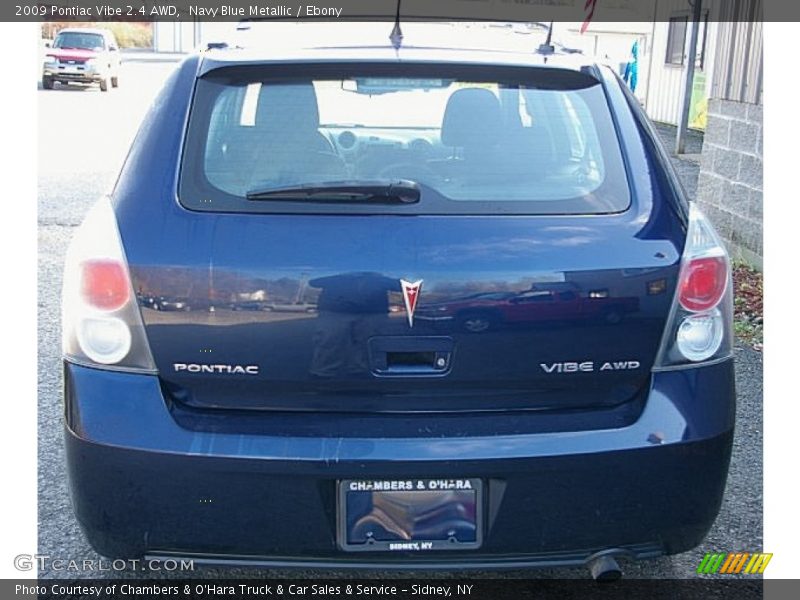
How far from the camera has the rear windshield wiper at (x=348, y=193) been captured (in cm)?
246

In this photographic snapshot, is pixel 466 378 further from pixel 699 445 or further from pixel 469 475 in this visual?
pixel 699 445

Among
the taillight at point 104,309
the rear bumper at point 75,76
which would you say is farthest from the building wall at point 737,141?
the rear bumper at point 75,76

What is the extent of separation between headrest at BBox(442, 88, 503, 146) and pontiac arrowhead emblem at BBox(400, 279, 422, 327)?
0.50 m

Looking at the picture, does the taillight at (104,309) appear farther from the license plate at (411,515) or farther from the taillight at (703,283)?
the taillight at (703,283)

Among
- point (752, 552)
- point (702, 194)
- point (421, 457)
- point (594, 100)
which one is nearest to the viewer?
point (421, 457)

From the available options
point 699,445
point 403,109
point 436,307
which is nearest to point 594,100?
point 403,109

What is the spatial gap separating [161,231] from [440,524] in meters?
1.06

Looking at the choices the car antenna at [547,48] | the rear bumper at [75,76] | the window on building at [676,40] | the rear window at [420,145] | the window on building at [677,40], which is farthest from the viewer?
the rear bumper at [75,76]

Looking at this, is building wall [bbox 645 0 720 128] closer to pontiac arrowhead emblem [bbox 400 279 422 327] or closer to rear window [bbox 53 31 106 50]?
rear window [bbox 53 31 106 50]

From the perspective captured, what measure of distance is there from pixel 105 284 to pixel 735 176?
6.41 metres

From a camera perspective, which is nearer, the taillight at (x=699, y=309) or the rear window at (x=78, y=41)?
the taillight at (x=699, y=309)

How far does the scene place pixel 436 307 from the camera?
2.38 m

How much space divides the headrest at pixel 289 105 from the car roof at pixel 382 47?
Answer: 0.26 feet
